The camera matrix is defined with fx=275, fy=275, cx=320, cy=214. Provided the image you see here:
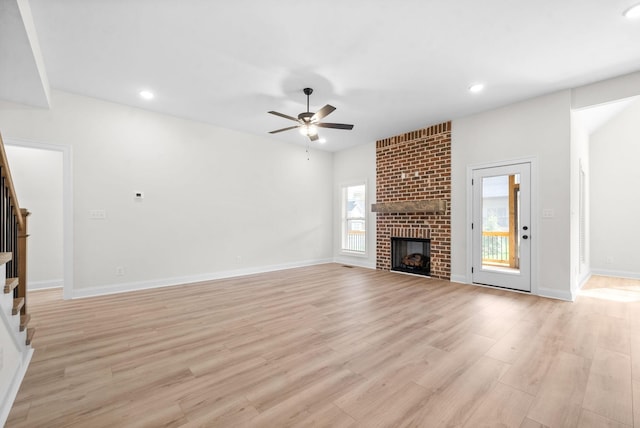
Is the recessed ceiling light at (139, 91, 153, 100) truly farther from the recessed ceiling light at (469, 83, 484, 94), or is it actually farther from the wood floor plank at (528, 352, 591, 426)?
the wood floor plank at (528, 352, 591, 426)

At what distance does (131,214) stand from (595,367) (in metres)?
5.65

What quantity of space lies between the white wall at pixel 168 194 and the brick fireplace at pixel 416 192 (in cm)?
185

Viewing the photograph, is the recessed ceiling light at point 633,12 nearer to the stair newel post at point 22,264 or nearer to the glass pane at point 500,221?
the glass pane at point 500,221

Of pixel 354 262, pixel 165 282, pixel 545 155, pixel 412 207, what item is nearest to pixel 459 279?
pixel 412 207

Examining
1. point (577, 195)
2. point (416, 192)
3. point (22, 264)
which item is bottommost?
point (22, 264)

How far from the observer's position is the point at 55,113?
378cm

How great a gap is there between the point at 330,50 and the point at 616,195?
618cm

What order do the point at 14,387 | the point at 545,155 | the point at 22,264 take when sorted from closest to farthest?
the point at 14,387, the point at 22,264, the point at 545,155

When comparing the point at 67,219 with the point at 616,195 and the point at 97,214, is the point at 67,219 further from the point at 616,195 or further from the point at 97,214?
the point at 616,195

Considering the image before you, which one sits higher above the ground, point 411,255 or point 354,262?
point 411,255

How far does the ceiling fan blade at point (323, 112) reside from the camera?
3.32m

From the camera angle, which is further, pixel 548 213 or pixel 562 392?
pixel 548 213

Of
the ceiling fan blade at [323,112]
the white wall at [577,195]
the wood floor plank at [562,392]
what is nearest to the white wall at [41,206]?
the ceiling fan blade at [323,112]

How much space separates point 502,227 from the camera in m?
4.38
